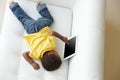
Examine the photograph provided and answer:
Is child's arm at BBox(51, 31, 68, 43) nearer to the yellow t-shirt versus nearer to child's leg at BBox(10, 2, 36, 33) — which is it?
the yellow t-shirt

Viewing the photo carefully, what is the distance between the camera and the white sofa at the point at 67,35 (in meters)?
1.22

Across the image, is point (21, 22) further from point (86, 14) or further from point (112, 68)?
point (112, 68)

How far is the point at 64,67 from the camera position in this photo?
4.79ft

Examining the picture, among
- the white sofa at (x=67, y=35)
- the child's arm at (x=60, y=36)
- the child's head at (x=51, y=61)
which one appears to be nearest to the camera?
the white sofa at (x=67, y=35)

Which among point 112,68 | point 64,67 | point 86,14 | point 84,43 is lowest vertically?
point 112,68

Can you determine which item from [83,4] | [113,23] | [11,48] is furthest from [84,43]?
[113,23]

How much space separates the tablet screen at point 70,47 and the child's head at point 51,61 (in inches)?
3.4

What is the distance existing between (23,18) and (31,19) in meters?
0.06

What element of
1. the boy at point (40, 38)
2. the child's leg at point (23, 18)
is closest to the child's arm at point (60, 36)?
the boy at point (40, 38)

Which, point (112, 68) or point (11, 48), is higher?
point (11, 48)

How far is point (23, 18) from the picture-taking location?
1529 mm

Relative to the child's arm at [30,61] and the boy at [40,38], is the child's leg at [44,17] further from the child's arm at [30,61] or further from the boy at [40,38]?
the child's arm at [30,61]

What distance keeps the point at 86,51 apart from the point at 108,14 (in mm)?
834

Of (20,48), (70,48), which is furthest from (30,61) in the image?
(70,48)
